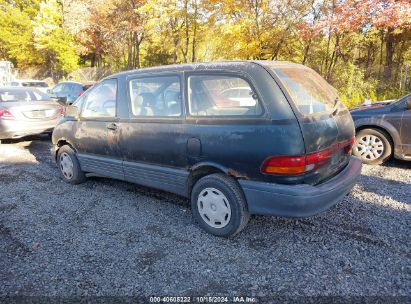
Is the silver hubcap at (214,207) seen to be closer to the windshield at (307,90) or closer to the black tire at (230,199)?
the black tire at (230,199)

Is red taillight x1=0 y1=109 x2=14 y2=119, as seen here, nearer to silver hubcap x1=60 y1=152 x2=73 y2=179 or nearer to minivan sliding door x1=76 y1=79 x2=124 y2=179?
silver hubcap x1=60 y1=152 x2=73 y2=179

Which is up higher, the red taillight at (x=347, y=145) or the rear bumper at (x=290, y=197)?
the red taillight at (x=347, y=145)

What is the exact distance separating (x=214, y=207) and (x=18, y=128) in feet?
20.0

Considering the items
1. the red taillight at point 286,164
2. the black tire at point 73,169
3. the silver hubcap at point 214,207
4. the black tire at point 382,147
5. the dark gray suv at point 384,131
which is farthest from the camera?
the black tire at point 382,147

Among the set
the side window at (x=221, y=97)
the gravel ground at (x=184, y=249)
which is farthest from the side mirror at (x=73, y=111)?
the side window at (x=221, y=97)

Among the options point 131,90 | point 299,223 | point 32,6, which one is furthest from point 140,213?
point 32,6

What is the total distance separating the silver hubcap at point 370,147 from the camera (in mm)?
5496

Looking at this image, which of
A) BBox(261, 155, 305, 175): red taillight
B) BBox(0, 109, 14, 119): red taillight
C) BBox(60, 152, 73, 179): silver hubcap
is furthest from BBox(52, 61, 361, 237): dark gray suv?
BBox(0, 109, 14, 119): red taillight

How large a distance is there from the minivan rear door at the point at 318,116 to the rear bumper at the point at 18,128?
6448 mm

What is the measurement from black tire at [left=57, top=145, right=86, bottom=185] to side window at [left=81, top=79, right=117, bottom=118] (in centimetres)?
69

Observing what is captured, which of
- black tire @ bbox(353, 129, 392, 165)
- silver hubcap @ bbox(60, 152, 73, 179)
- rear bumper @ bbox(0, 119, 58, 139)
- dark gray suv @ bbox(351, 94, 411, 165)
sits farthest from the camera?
rear bumper @ bbox(0, 119, 58, 139)

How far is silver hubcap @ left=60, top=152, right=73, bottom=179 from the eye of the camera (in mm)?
4957

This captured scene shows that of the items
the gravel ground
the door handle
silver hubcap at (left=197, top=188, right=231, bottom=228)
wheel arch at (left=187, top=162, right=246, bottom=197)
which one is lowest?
the gravel ground

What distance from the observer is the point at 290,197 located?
2.78 m
